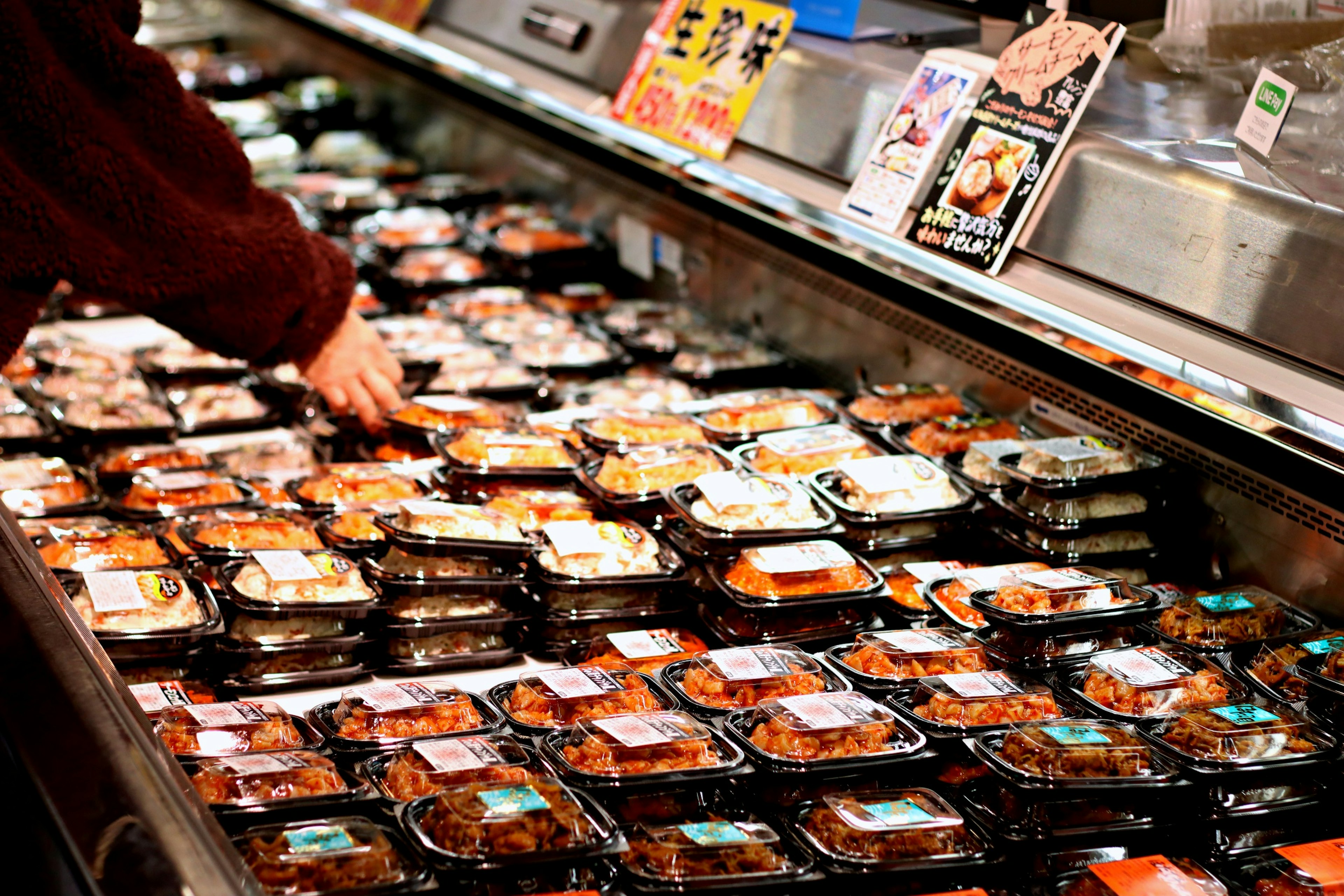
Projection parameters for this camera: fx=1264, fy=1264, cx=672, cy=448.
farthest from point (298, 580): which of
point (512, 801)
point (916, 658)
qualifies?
point (916, 658)

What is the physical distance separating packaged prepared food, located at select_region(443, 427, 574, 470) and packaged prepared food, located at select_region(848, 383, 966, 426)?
734mm

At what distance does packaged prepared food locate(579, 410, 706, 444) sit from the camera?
9.73 ft

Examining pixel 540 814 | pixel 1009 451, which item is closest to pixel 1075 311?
pixel 1009 451

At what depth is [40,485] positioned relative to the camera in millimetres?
2738

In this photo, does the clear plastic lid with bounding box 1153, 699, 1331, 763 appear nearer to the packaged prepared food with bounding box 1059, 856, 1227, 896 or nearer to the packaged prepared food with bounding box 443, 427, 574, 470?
the packaged prepared food with bounding box 1059, 856, 1227, 896

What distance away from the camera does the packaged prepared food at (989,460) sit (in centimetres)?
261

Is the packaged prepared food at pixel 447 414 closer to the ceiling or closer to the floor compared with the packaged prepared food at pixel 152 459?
closer to the ceiling

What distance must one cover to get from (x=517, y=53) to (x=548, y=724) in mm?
3350

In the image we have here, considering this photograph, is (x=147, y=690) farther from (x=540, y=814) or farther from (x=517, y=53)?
(x=517, y=53)

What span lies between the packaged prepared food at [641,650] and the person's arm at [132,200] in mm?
962

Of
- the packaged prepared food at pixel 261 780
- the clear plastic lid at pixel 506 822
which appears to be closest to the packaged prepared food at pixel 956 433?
the clear plastic lid at pixel 506 822

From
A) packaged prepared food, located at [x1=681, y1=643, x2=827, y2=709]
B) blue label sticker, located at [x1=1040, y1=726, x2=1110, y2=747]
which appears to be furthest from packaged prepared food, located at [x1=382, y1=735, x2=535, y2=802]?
blue label sticker, located at [x1=1040, y1=726, x2=1110, y2=747]

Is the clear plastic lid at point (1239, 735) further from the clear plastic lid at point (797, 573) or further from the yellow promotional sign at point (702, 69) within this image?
the yellow promotional sign at point (702, 69)

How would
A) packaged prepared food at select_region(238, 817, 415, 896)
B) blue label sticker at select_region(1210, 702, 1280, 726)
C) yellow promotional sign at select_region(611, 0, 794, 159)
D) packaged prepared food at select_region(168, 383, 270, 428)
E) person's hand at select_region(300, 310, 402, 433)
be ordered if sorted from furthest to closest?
yellow promotional sign at select_region(611, 0, 794, 159), packaged prepared food at select_region(168, 383, 270, 428), person's hand at select_region(300, 310, 402, 433), blue label sticker at select_region(1210, 702, 1280, 726), packaged prepared food at select_region(238, 817, 415, 896)
